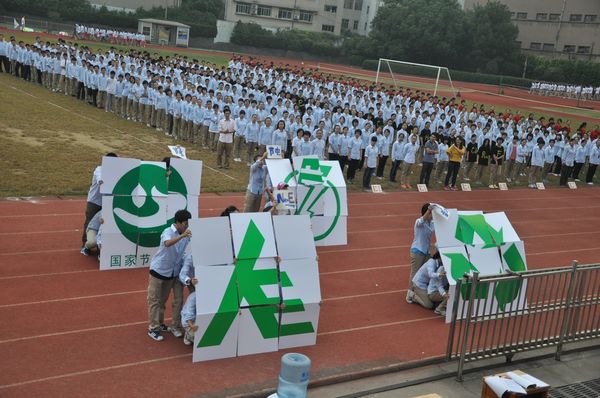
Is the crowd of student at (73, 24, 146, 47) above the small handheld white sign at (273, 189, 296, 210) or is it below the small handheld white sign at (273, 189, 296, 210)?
above

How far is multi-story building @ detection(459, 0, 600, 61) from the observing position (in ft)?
235

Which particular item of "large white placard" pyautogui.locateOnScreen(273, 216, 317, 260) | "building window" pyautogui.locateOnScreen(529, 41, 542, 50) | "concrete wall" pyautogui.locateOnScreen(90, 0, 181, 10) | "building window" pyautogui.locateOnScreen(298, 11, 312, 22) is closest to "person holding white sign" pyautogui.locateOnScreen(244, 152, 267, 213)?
"large white placard" pyautogui.locateOnScreen(273, 216, 317, 260)

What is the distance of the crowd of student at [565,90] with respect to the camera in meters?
62.7

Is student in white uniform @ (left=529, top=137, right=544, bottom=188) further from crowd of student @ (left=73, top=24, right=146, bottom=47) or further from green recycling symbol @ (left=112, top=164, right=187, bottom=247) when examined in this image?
crowd of student @ (left=73, top=24, right=146, bottom=47)

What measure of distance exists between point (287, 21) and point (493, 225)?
7943cm

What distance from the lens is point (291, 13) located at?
87.1 metres

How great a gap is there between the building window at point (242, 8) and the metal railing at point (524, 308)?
79483mm

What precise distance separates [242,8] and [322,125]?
68.9 meters

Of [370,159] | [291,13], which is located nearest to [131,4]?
[291,13]

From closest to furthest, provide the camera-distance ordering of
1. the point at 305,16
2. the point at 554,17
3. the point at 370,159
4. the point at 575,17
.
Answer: the point at 370,159
the point at 575,17
the point at 554,17
the point at 305,16

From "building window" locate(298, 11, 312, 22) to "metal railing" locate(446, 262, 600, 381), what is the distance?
268ft

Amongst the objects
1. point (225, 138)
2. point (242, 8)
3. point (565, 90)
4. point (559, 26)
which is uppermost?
point (559, 26)

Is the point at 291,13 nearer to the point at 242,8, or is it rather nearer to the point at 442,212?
the point at 242,8

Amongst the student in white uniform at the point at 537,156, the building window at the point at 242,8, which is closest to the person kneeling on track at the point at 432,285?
the student in white uniform at the point at 537,156
